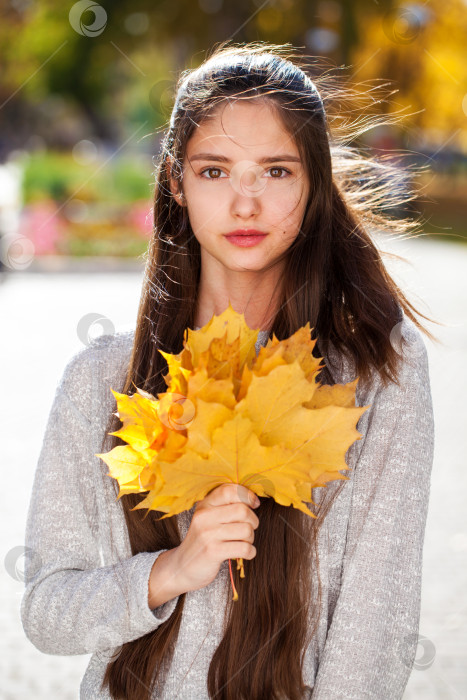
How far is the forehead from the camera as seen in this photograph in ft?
6.77

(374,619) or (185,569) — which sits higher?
(185,569)

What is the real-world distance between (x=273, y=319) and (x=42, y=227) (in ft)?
50.3

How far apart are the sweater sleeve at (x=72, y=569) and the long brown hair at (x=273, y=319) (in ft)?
0.32

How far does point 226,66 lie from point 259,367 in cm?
91

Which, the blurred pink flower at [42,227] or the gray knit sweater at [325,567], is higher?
the blurred pink flower at [42,227]

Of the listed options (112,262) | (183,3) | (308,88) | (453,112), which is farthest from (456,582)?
(453,112)

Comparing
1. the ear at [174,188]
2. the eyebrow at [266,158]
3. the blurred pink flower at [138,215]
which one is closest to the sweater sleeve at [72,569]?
the ear at [174,188]

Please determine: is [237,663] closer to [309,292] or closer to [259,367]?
[259,367]

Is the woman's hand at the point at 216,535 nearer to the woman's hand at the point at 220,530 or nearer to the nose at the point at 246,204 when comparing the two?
the woman's hand at the point at 220,530

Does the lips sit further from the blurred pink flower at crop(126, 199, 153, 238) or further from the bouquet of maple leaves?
the blurred pink flower at crop(126, 199, 153, 238)

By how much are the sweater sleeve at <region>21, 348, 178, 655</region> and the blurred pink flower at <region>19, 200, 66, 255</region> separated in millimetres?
15263

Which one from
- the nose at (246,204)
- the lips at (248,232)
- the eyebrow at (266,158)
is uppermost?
the eyebrow at (266,158)

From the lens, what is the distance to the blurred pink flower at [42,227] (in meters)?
17.0

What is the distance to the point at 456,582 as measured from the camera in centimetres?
520
